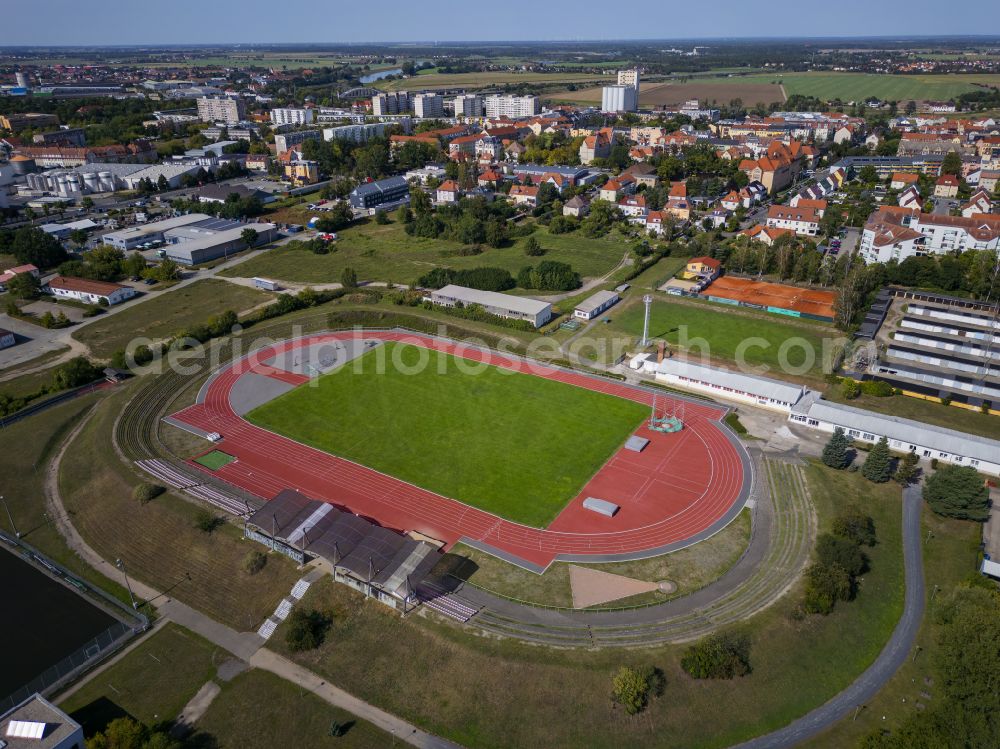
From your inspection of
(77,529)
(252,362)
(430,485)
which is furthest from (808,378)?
(77,529)

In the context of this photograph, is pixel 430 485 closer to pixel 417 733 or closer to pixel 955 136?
pixel 417 733

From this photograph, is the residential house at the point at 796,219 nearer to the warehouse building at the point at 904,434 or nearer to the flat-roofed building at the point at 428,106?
the warehouse building at the point at 904,434

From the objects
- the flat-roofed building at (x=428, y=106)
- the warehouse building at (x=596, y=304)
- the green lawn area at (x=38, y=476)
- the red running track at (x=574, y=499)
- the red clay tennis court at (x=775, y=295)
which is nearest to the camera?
the green lawn area at (x=38, y=476)

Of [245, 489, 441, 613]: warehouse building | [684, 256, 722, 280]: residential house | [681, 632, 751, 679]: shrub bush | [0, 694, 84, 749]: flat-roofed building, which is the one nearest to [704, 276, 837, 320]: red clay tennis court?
[684, 256, 722, 280]: residential house

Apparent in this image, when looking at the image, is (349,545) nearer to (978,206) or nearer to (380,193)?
(380,193)

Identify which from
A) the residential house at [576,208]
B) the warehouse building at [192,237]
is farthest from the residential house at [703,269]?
the warehouse building at [192,237]

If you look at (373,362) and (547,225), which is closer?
(373,362)

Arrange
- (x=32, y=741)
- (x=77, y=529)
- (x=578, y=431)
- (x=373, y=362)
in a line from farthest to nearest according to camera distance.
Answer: (x=373, y=362) < (x=578, y=431) < (x=77, y=529) < (x=32, y=741)
